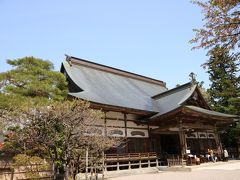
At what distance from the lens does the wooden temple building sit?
1977 cm

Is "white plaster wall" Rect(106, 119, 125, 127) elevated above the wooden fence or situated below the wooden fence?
above

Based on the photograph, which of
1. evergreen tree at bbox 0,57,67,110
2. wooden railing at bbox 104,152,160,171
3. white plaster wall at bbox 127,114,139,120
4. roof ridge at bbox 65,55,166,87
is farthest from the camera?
roof ridge at bbox 65,55,166,87

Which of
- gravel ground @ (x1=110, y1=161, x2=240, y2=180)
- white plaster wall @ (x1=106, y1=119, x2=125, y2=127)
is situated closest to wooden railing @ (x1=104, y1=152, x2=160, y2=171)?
gravel ground @ (x1=110, y1=161, x2=240, y2=180)

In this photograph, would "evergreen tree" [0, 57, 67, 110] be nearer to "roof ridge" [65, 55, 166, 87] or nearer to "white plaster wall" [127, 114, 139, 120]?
"white plaster wall" [127, 114, 139, 120]

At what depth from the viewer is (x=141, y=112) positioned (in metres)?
20.9

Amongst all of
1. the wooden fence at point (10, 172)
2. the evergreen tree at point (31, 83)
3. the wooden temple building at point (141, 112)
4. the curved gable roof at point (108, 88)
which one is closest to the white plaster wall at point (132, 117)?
the wooden temple building at point (141, 112)

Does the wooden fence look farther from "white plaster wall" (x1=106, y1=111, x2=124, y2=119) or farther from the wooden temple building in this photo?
"white plaster wall" (x1=106, y1=111, x2=124, y2=119)

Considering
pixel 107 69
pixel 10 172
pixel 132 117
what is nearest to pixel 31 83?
pixel 10 172

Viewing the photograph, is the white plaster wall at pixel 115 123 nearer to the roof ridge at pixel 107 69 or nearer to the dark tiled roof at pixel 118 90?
the dark tiled roof at pixel 118 90

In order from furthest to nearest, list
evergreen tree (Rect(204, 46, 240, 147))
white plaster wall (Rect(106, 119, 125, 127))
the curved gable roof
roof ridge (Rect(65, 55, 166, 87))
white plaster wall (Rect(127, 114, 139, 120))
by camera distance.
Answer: evergreen tree (Rect(204, 46, 240, 147))
roof ridge (Rect(65, 55, 166, 87))
white plaster wall (Rect(127, 114, 139, 120))
the curved gable roof
white plaster wall (Rect(106, 119, 125, 127))

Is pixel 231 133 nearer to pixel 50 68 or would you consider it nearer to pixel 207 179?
pixel 207 179

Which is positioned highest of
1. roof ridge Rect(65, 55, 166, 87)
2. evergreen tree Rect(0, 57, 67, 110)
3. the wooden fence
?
roof ridge Rect(65, 55, 166, 87)

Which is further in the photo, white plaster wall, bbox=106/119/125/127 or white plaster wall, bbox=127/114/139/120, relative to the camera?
white plaster wall, bbox=127/114/139/120

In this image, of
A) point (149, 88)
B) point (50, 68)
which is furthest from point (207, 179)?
point (149, 88)
